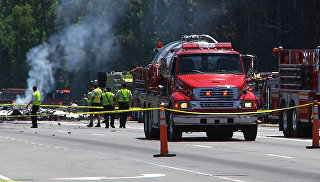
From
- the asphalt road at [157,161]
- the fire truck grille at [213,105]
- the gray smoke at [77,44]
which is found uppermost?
the gray smoke at [77,44]

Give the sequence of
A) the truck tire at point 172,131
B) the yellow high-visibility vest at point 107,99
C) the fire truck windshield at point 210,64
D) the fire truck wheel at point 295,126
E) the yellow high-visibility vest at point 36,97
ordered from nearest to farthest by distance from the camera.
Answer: the truck tire at point 172,131, the fire truck windshield at point 210,64, the fire truck wheel at point 295,126, the yellow high-visibility vest at point 36,97, the yellow high-visibility vest at point 107,99

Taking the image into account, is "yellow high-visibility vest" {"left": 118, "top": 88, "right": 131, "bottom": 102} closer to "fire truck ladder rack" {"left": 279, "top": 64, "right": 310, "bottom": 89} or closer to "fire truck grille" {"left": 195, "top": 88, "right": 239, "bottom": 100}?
"fire truck ladder rack" {"left": 279, "top": 64, "right": 310, "bottom": 89}

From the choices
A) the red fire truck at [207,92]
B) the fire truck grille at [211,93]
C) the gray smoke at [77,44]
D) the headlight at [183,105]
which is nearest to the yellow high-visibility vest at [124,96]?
the red fire truck at [207,92]

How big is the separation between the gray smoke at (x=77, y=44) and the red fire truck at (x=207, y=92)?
66.6 metres

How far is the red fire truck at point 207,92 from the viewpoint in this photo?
2572cm

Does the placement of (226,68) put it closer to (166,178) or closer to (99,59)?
(166,178)

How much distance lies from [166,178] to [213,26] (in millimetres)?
64844

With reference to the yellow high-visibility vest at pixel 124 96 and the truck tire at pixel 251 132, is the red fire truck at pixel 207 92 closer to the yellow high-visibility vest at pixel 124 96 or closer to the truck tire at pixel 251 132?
the truck tire at pixel 251 132

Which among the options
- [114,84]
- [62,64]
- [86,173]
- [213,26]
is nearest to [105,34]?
[62,64]

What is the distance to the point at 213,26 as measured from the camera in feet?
261

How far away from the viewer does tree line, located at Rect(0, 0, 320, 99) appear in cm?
7225

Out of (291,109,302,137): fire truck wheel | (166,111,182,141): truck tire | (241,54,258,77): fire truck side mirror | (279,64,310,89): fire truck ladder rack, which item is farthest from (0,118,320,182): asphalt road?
(279,64,310,89): fire truck ladder rack

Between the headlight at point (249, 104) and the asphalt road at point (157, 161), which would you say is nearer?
the asphalt road at point (157, 161)

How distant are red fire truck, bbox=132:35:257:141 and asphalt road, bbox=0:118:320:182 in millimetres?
Result: 565
